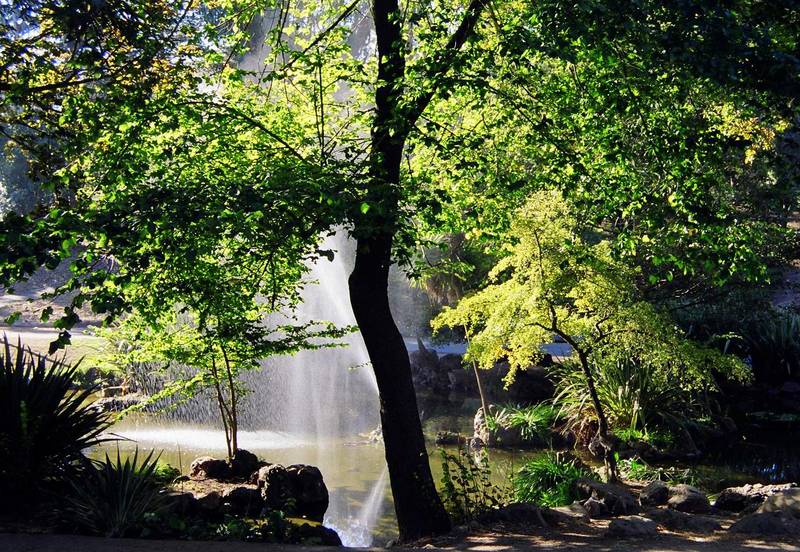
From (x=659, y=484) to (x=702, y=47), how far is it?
18.2 feet

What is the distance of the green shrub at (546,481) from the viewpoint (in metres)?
10.4

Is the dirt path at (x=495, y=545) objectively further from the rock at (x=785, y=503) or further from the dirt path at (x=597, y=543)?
the rock at (x=785, y=503)

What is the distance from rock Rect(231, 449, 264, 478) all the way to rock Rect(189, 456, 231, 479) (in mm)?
94

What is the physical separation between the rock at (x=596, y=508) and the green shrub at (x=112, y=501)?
4.43 meters

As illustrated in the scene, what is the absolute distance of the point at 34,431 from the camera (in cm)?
811

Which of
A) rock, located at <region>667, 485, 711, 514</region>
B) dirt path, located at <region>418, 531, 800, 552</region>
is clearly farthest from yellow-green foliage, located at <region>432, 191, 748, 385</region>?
dirt path, located at <region>418, 531, 800, 552</region>

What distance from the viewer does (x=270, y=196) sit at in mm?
6773

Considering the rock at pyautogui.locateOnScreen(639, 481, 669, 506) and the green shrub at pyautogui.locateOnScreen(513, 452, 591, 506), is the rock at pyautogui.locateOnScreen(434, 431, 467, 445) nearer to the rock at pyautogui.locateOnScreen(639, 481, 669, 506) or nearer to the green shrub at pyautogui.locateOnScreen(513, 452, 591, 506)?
the green shrub at pyautogui.locateOnScreen(513, 452, 591, 506)

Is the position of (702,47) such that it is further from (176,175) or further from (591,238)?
(591,238)

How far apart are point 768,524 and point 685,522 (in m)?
0.82

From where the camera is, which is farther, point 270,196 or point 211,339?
point 211,339

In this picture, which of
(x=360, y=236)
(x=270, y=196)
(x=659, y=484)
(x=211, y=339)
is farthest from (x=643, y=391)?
(x=270, y=196)

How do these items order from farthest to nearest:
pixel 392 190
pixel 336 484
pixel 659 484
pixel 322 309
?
pixel 322 309 < pixel 336 484 < pixel 659 484 < pixel 392 190

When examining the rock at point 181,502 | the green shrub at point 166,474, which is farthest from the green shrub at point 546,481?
the green shrub at point 166,474
